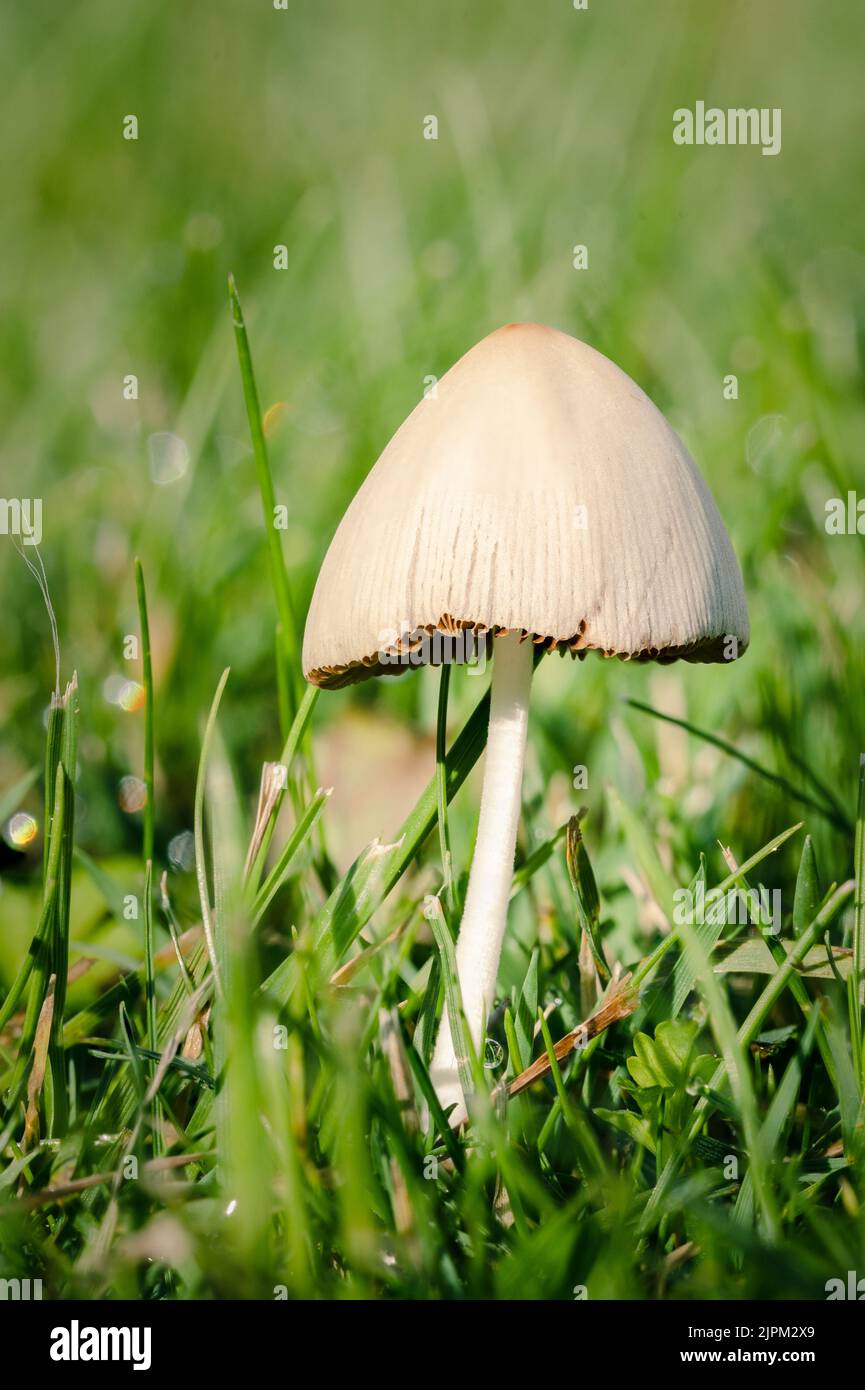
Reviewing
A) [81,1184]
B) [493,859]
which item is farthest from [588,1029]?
[81,1184]

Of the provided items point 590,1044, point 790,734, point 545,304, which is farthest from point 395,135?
point 590,1044

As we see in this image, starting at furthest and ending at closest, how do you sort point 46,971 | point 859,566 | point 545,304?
point 545,304
point 859,566
point 46,971

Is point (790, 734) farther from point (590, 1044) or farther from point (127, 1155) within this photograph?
point (127, 1155)

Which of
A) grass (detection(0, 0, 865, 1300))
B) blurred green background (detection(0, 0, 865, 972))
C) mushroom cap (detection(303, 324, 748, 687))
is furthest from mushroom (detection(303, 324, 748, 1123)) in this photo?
blurred green background (detection(0, 0, 865, 972))

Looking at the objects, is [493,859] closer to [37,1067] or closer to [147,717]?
[147,717]

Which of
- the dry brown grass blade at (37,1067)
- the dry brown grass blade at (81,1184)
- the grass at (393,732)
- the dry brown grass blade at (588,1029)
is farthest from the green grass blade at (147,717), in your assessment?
the dry brown grass blade at (588,1029)

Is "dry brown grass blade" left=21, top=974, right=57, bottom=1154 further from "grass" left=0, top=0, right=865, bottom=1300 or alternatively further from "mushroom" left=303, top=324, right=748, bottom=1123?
"mushroom" left=303, top=324, right=748, bottom=1123
